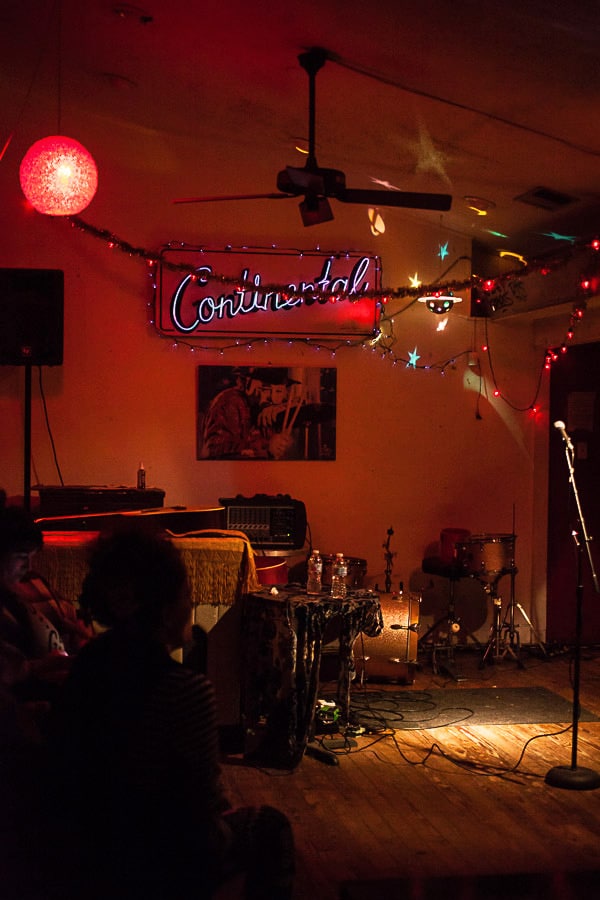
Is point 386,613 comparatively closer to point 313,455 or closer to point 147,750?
point 313,455

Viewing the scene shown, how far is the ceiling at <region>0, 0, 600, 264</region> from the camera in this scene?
166 inches

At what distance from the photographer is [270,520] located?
6.95 meters

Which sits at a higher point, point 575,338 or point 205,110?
point 205,110

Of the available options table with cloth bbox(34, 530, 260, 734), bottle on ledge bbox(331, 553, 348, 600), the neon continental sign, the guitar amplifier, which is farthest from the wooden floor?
the neon continental sign

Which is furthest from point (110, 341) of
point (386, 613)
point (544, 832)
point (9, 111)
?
point (544, 832)

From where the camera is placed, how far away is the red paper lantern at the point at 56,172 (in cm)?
521

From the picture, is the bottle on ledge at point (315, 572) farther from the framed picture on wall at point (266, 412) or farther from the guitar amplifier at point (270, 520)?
the framed picture on wall at point (266, 412)

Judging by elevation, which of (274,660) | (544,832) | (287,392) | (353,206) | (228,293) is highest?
(353,206)

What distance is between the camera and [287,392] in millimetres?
7715

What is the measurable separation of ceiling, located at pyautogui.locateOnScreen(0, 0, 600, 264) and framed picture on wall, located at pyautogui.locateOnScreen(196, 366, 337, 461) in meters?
1.19

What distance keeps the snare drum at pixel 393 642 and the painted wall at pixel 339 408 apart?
3.73ft

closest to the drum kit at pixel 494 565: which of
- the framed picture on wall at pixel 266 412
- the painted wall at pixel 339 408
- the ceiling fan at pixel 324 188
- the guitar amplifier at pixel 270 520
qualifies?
the painted wall at pixel 339 408

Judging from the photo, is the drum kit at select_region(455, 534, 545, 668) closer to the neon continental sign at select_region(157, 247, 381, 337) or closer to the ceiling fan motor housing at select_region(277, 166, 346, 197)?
the neon continental sign at select_region(157, 247, 381, 337)

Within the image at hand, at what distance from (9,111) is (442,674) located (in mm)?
5147
